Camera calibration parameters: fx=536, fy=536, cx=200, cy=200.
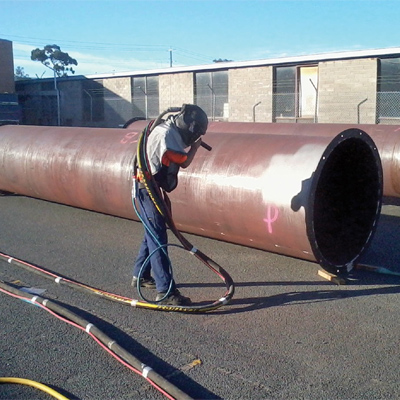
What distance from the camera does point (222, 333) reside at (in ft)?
14.4

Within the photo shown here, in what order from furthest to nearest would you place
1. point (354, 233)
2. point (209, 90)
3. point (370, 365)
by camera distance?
point (209, 90)
point (354, 233)
point (370, 365)

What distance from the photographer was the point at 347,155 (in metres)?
6.66

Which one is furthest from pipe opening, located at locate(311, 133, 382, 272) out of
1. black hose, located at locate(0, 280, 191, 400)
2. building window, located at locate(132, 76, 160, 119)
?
building window, located at locate(132, 76, 160, 119)

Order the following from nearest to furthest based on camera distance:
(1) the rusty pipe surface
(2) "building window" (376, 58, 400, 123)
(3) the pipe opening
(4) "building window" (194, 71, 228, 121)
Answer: (3) the pipe opening < (1) the rusty pipe surface < (2) "building window" (376, 58, 400, 123) < (4) "building window" (194, 71, 228, 121)

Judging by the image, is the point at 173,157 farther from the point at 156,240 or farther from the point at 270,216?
the point at 270,216

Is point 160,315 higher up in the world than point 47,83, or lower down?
lower down

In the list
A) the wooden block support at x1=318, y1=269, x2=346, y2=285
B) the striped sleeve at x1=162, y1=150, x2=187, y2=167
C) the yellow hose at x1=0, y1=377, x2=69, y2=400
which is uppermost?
the striped sleeve at x1=162, y1=150, x2=187, y2=167

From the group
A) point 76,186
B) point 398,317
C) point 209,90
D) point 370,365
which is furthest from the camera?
point 209,90

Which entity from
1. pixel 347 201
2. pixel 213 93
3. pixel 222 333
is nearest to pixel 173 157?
pixel 222 333

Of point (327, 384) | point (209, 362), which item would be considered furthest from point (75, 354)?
point (327, 384)

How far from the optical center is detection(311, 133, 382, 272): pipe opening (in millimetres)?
5941

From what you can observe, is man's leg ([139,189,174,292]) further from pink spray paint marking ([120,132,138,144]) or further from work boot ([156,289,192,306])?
pink spray paint marking ([120,132,138,144])

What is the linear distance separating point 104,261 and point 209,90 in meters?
22.2

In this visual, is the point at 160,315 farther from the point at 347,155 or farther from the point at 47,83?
the point at 47,83
